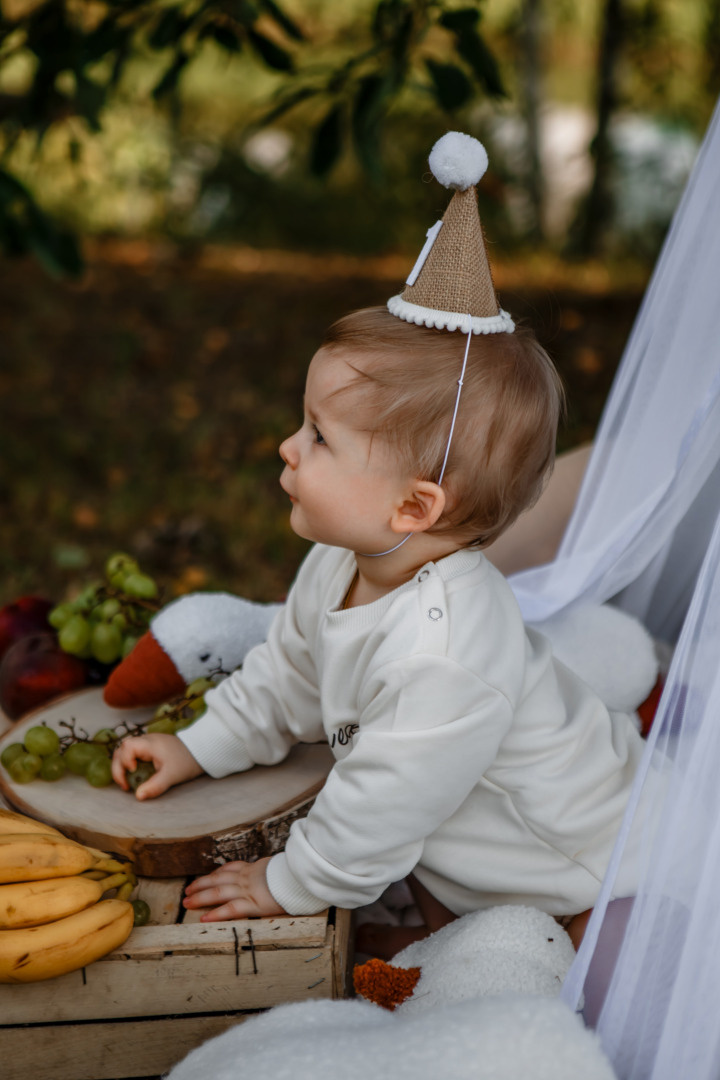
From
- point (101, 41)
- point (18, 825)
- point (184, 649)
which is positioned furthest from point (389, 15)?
point (18, 825)

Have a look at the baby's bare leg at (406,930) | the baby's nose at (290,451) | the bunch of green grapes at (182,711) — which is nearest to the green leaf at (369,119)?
Answer: the baby's nose at (290,451)

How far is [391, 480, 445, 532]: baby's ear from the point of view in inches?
49.6

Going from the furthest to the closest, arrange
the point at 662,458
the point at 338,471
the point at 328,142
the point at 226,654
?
the point at 328,142 → the point at 226,654 → the point at 662,458 → the point at 338,471

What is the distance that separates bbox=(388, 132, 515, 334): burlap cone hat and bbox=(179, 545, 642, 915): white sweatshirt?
1.04 feet

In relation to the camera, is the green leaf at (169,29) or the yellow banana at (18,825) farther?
the green leaf at (169,29)

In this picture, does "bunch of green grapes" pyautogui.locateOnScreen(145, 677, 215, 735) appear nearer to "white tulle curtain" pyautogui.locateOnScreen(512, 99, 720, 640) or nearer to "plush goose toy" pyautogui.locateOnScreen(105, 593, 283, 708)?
"plush goose toy" pyautogui.locateOnScreen(105, 593, 283, 708)

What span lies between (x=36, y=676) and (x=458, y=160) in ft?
3.86

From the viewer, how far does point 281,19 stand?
2.18m

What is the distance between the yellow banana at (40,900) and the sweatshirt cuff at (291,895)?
239mm

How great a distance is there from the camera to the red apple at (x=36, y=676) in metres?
1.83

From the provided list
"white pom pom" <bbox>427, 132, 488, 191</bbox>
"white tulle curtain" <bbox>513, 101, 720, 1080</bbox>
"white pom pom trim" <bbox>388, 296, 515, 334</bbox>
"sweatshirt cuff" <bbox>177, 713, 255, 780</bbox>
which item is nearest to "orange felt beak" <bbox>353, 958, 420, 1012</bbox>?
"white tulle curtain" <bbox>513, 101, 720, 1080</bbox>

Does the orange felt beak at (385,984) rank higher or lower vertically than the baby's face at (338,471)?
lower

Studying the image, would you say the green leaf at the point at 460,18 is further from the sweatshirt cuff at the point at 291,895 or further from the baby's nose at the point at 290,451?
the sweatshirt cuff at the point at 291,895

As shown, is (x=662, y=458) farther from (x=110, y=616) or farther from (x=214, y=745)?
(x=110, y=616)
